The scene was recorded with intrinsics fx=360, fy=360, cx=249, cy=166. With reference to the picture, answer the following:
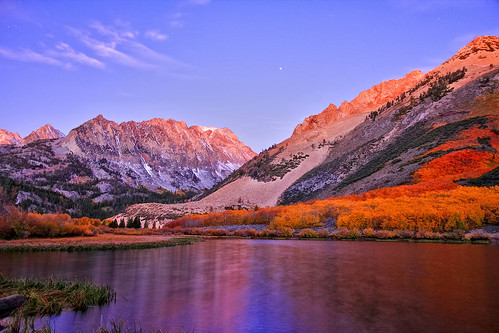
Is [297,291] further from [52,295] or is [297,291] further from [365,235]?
[365,235]

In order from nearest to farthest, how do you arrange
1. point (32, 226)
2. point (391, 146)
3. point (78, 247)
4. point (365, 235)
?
point (78, 247) < point (365, 235) < point (32, 226) < point (391, 146)

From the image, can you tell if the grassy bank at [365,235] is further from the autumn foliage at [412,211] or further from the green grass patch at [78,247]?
the green grass patch at [78,247]

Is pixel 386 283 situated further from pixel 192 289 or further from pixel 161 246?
pixel 161 246

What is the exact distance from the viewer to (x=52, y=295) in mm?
13750

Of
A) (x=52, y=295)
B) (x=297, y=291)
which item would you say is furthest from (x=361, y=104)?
(x=52, y=295)

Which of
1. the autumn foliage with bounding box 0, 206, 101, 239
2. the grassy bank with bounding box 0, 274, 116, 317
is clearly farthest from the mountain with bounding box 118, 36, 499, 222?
the grassy bank with bounding box 0, 274, 116, 317

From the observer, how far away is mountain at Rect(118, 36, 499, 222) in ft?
191

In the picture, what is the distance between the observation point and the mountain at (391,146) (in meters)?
58.3

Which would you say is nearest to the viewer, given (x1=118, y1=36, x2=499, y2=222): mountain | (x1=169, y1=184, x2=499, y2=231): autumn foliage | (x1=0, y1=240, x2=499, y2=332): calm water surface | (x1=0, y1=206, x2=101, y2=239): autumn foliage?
(x1=0, y1=240, x2=499, y2=332): calm water surface

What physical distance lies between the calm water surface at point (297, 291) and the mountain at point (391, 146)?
108 ft

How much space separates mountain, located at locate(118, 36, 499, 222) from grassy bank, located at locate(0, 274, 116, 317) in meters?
47.8

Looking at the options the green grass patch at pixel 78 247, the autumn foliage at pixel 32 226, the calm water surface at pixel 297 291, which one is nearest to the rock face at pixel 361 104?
the autumn foliage at pixel 32 226

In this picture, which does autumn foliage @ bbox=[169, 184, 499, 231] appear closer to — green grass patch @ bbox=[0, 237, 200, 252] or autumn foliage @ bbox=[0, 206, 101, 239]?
green grass patch @ bbox=[0, 237, 200, 252]

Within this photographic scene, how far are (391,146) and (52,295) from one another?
267 ft
